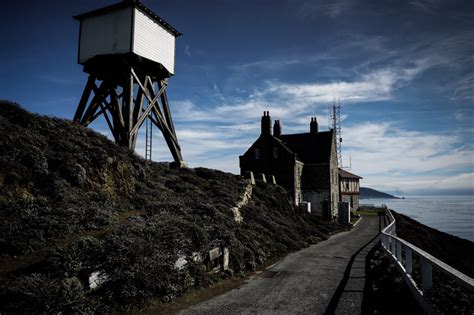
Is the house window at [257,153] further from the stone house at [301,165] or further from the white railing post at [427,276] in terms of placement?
the white railing post at [427,276]

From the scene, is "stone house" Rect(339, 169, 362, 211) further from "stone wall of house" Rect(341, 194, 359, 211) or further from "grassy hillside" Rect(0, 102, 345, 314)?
"grassy hillside" Rect(0, 102, 345, 314)

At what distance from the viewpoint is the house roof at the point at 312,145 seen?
38.7m

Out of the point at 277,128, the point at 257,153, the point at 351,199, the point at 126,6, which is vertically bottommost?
the point at 351,199

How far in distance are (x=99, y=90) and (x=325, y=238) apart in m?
17.6

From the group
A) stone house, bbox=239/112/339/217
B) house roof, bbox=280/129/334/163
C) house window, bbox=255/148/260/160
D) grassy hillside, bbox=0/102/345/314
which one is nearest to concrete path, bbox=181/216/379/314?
grassy hillside, bbox=0/102/345/314

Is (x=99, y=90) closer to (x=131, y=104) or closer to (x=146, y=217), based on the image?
(x=131, y=104)

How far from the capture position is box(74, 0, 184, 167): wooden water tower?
644 inches

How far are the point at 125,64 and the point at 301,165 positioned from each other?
1038 inches

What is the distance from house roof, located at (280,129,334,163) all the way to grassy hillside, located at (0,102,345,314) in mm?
24838

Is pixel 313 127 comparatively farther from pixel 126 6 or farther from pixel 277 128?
pixel 126 6

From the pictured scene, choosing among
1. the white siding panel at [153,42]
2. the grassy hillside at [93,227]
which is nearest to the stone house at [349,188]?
the grassy hillside at [93,227]

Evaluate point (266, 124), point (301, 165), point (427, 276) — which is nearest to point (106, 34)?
point (427, 276)

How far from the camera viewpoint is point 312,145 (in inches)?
1587

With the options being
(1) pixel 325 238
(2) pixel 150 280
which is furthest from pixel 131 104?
(1) pixel 325 238
